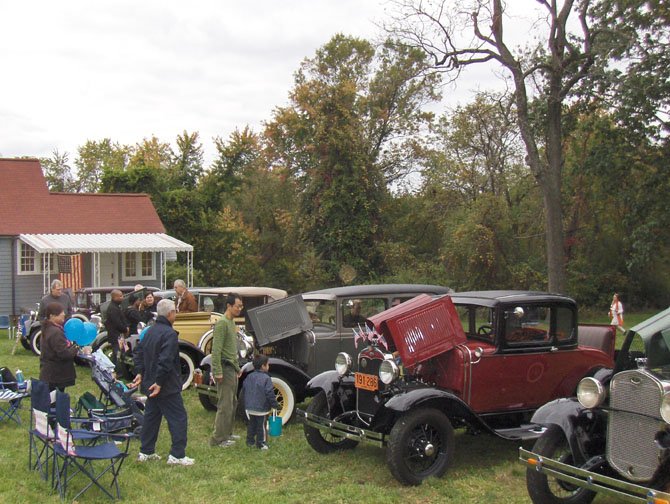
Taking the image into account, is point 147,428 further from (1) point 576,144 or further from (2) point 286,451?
(1) point 576,144

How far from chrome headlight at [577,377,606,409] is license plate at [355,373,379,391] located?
80.4 inches

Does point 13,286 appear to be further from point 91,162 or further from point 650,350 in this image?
point 91,162

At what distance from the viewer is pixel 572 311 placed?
7391 millimetres

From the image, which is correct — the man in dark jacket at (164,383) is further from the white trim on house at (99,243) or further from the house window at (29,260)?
the house window at (29,260)

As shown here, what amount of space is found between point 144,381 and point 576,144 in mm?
23252

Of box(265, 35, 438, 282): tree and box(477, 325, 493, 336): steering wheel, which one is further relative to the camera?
box(265, 35, 438, 282): tree

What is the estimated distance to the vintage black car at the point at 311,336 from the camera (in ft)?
27.7

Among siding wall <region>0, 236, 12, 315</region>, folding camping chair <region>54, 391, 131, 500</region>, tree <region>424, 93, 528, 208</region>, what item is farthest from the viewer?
tree <region>424, 93, 528, 208</region>

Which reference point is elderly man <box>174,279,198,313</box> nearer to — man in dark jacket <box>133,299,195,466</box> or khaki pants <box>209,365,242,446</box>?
khaki pants <box>209,365,242,446</box>

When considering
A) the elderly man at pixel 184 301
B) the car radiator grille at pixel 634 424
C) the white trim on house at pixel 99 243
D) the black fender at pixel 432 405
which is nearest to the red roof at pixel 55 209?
the white trim on house at pixel 99 243

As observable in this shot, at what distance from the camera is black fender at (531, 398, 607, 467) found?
510 cm

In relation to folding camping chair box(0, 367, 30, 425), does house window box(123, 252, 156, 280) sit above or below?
above

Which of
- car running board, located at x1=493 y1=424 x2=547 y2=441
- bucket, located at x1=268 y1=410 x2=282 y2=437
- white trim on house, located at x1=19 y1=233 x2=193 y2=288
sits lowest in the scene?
bucket, located at x1=268 y1=410 x2=282 y2=437

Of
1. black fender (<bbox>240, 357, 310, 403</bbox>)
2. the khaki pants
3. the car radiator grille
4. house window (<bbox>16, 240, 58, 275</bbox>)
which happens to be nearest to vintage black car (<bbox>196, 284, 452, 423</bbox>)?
black fender (<bbox>240, 357, 310, 403</bbox>)
